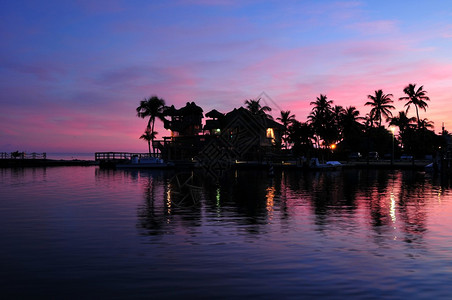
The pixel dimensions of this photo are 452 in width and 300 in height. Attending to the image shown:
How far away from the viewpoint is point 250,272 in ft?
34.8

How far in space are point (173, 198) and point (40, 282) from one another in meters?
18.8

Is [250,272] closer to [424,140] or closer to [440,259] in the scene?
[440,259]

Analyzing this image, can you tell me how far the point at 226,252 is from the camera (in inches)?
505

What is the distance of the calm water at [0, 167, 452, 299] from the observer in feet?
30.8

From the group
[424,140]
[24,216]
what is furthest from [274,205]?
[424,140]

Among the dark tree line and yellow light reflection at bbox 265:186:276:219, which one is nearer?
yellow light reflection at bbox 265:186:276:219

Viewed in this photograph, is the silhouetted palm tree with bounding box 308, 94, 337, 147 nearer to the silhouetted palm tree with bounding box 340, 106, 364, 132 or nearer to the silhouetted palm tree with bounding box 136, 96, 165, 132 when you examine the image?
the silhouetted palm tree with bounding box 340, 106, 364, 132

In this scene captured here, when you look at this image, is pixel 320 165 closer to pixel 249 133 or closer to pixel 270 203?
pixel 249 133

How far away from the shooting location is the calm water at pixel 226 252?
9.38 m

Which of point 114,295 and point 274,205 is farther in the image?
point 274,205

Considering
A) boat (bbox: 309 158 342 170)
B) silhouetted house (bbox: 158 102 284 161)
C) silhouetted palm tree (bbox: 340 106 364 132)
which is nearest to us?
boat (bbox: 309 158 342 170)

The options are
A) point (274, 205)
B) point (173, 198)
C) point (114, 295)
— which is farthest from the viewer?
point (173, 198)

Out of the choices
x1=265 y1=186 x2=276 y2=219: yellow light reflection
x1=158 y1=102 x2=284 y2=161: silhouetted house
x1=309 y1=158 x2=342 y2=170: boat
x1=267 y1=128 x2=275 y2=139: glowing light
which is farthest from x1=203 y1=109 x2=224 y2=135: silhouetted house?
x1=265 y1=186 x2=276 y2=219: yellow light reflection

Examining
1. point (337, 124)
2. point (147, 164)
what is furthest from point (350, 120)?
point (147, 164)
